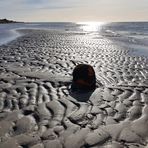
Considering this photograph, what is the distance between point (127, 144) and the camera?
17.7 ft

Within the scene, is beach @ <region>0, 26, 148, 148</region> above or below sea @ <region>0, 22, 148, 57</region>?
above

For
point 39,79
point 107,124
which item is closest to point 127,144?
point 107,124

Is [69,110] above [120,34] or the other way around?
above

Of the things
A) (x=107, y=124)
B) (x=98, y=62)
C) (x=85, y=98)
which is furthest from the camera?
(x=98, y=62)

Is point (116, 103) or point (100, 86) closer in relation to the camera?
point (116, 103)

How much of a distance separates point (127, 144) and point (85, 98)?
2.87 m

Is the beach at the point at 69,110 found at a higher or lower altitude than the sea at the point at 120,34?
higher

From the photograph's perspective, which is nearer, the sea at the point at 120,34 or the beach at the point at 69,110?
the beach at the point at 69,110

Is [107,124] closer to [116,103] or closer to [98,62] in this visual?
[116,103]

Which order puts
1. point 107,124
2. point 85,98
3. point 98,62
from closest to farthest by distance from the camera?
point 107,124, point 85,98, point 98,62

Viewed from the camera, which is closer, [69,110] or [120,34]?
[69,110]

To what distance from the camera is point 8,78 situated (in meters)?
10.6

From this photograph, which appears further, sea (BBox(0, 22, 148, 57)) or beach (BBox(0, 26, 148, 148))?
sea (BBox(0, 22, 148, 57))

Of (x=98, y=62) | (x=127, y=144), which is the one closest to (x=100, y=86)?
(x=127, y=144)
